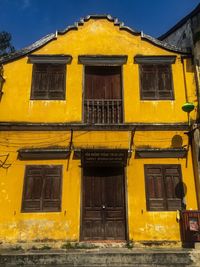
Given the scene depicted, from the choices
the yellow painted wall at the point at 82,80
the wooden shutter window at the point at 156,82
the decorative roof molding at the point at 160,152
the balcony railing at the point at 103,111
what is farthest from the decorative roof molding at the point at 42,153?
the wooden shutter window at the point at 156,82

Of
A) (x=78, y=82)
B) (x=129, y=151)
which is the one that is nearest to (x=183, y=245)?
(x=129, y=151)

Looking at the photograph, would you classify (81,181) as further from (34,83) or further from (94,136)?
(34,83)

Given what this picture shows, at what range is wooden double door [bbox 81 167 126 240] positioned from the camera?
1022 centimetres

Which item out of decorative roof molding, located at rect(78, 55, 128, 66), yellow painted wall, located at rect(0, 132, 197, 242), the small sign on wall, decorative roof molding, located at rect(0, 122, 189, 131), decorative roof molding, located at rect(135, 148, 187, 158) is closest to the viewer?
the small sign on wall

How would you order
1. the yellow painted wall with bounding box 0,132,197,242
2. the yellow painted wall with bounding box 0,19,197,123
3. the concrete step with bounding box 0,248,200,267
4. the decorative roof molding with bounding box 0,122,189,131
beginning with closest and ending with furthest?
the concrete step with bounding box 0,248,200,267 → the yellow painted wall with bounding box 0,132,197,242 → the decorative roof molding with bounding box 0,122,189,131 → the yellow painted wall with bounding box 0,19,197,123

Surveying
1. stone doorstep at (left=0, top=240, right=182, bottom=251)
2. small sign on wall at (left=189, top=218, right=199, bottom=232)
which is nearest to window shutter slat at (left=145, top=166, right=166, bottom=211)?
small sign on wall at (left=189, top=218, right=199, bottom=232)

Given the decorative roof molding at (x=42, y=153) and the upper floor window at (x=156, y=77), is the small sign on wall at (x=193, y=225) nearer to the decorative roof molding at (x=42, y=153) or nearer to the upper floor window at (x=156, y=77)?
the upper floor window at (x=156, y=77)

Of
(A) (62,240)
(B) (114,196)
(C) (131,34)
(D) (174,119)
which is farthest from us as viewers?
(C) (131,34)

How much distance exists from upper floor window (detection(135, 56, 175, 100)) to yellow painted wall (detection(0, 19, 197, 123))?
0.62 ft

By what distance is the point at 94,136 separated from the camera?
36.1 ft

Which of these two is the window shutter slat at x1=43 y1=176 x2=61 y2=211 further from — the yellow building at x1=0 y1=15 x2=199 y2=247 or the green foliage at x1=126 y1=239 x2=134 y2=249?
the green foliage at x1=126 y1=239 x2=134 y2=249

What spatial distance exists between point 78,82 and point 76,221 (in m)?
4.81

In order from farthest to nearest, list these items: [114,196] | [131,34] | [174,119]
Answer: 1. [131,34]
2. [174,119]
3. [114,196]

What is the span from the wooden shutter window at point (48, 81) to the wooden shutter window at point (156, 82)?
2.89m
